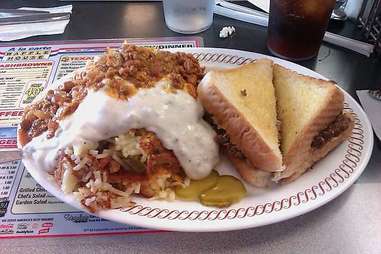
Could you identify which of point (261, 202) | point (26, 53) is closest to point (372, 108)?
point (261, 202)

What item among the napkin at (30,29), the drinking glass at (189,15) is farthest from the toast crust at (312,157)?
the napkin at (30,29)

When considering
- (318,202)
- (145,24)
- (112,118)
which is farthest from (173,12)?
(318,202)

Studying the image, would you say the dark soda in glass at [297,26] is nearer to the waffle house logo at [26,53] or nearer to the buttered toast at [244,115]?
the buttered toast at [244,115]

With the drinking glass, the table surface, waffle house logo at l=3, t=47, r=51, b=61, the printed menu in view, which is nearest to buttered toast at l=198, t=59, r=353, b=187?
the table surface

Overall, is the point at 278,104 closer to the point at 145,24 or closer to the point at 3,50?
the point at 145,24

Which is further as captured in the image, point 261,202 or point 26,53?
point 26,53

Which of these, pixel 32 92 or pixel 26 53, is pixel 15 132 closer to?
pixel 32 92
